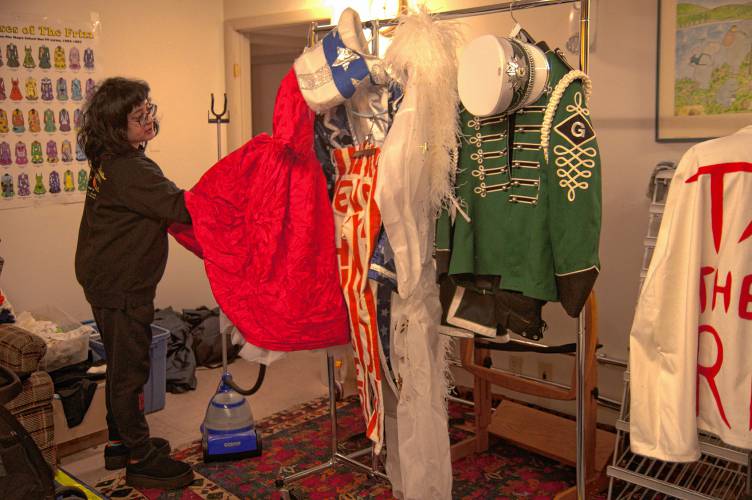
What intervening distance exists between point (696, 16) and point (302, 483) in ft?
7.96

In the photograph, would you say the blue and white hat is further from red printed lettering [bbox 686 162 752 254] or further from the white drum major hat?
red printed lettering [bbox 686 162 752 254]

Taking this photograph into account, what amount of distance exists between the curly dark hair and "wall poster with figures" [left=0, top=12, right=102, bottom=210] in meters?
1.36

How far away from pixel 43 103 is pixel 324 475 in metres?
2.51

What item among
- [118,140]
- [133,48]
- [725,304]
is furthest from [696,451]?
[133,48]

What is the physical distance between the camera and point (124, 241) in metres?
2.59

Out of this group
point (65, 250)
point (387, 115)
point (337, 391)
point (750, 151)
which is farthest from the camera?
point (65, 250)

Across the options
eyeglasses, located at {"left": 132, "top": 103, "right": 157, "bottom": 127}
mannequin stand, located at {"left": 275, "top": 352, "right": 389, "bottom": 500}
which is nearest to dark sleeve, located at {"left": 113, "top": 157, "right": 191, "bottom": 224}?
eyeglasses, located at {"left": 132, "top": 103, "right": 157, "bottom": 127}

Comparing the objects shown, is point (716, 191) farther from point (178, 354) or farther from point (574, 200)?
point (178, 354)

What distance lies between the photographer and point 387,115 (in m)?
2.02

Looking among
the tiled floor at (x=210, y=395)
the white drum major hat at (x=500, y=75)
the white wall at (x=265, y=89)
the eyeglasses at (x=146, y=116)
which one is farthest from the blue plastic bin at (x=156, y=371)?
the white wall at (x=265, y=89)

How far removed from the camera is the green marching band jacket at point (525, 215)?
1.64 meters

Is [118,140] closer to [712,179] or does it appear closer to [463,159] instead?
[463,159]

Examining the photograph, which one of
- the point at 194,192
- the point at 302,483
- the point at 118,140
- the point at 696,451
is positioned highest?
the point at 118,140

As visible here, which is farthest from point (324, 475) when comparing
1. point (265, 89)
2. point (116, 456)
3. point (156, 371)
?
point (265, 89)
